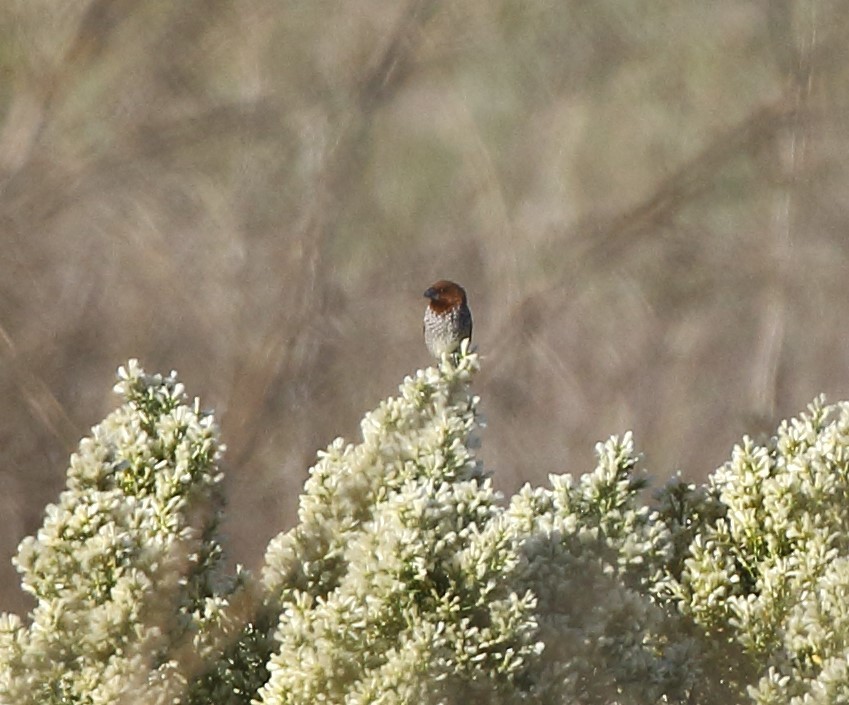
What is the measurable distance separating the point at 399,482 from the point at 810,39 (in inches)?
317

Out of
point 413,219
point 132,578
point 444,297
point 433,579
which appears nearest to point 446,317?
point 444,297

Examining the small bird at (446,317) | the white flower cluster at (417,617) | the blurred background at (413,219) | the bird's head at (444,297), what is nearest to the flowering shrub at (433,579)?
the white flower cluster at (417,617)

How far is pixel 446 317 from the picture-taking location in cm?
604

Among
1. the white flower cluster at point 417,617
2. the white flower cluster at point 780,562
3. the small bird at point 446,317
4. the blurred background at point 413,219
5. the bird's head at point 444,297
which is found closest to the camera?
the white flower cluster at point 417,617

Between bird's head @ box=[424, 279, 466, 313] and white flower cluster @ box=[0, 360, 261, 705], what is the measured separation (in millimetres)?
2955

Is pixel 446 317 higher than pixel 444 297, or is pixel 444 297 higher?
pixel 444 297

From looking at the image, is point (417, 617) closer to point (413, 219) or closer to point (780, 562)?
point (780, 562)

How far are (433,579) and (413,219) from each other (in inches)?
294

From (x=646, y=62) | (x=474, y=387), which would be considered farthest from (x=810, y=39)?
(x=474, y=387)

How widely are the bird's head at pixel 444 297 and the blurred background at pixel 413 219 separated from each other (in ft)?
2.26

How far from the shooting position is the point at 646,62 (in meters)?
11.1

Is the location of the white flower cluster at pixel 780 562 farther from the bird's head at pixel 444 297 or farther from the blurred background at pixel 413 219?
the bird's head at pixel 444 297

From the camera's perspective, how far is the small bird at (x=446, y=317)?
595cm

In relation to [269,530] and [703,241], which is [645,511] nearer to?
[269,530]
